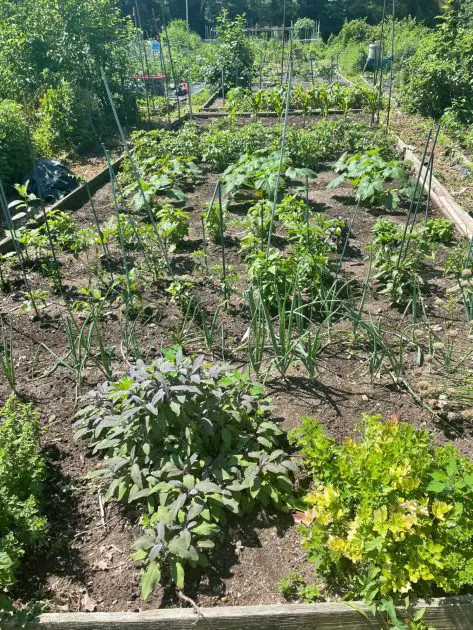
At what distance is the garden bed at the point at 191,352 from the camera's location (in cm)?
243

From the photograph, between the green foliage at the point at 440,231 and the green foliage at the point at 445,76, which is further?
the green foliage at the point at 445,76

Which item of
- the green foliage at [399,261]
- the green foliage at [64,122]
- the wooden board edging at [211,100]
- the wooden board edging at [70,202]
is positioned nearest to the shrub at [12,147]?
the green foliage at [64,122]

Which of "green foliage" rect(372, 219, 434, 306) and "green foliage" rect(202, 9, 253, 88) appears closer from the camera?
"green foliage" rect(372, 219, 434, 306)

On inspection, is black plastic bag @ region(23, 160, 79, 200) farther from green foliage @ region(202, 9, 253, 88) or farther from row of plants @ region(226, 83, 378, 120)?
green foliage @ region(202, 9, 253, 88)

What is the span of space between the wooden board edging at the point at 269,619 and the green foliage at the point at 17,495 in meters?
0.28

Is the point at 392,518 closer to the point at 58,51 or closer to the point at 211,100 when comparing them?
the point at 58,51

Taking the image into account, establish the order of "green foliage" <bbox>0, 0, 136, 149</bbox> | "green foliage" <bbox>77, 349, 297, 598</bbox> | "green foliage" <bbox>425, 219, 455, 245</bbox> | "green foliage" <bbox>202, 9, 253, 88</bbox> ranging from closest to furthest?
"green foliage" <bbox>77, 349, 297, 598</bbox>, "green foliage" <bbox>425, 219, 455, 245</bbox>, "green foliage" <bbox>0, 0, 136, 149</bbox>, "green foliage" <bbox>202, 9, 253, 88</bbox>

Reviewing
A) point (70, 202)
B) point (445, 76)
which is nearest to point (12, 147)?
point (70, 202)

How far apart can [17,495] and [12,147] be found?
6.32m

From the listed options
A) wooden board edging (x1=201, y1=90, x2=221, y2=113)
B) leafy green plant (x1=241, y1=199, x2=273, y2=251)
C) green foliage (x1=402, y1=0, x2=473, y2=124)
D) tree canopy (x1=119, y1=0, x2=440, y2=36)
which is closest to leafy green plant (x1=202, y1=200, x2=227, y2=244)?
leafy green plant (x1=241, y1=199, x2=273, y2=251)

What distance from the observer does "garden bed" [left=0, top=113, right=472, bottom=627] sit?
2.43 metres

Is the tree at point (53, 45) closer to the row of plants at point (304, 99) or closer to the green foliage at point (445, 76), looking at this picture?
the row of plants at point (304, 99)

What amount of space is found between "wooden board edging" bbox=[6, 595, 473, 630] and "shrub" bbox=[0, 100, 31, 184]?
6576 mm

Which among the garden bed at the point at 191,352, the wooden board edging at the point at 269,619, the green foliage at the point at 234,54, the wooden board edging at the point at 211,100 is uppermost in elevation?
the green foliage at the point at 234,54
